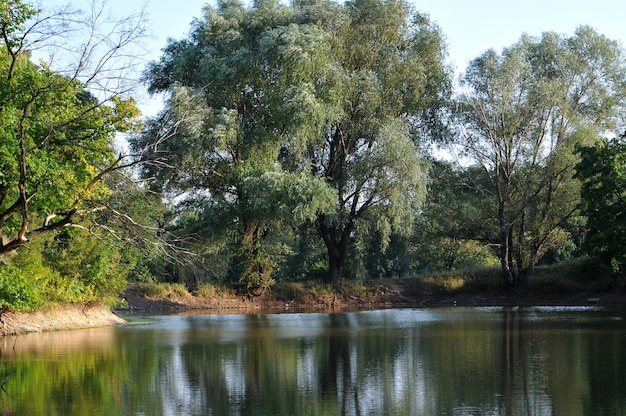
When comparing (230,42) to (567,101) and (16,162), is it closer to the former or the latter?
(567,101)

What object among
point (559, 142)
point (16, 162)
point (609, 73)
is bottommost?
point (16, 162)

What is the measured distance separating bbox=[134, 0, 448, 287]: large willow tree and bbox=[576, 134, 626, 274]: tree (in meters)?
8.89

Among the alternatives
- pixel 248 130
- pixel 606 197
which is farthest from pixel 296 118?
pixel 606 197

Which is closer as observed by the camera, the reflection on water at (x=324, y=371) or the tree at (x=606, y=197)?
the reflection on water at (x=324, y=371)

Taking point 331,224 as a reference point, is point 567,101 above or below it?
above

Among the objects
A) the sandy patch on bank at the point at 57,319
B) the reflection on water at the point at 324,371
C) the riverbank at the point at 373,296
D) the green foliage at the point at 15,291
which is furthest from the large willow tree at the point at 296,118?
the green foliage at the point at 15,291

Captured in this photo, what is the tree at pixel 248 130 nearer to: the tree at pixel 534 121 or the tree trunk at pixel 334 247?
the tree trunk at pixel 334 247

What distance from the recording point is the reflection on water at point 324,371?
41.6 feet

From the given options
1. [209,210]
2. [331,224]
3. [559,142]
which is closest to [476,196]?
[559,142]

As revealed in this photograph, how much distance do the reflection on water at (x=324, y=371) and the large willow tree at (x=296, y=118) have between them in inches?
621

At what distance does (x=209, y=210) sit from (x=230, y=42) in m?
9.64

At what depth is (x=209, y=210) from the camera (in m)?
45.5

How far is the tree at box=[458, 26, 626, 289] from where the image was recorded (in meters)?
47.3

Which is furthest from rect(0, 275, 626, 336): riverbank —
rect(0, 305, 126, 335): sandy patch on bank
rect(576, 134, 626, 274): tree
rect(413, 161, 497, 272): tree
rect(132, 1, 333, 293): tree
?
rect(0, 305, 126, 335): sandy patch on bank
